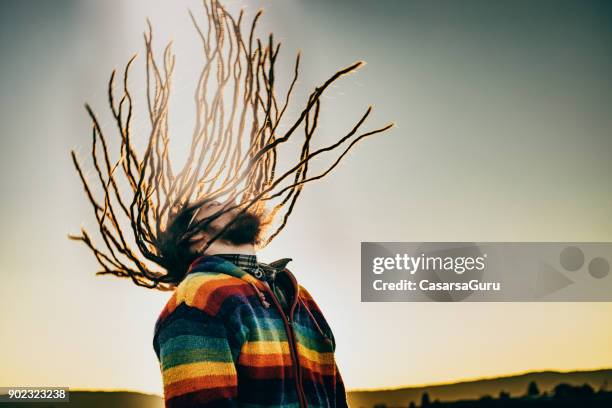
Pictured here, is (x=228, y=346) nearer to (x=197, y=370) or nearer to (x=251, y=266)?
(x=197, y=370)

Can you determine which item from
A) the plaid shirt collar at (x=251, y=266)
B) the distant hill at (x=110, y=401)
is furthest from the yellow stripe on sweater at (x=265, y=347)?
the distant hill at (x=110, y=401)

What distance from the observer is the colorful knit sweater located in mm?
721

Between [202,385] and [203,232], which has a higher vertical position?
[203,232]

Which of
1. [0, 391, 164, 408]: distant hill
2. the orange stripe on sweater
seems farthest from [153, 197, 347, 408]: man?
[0, 391, 164, 408]: distant hill

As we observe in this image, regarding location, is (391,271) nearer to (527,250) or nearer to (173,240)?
(527,250)

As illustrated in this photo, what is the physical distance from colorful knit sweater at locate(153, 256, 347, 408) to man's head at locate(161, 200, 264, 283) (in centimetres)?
8

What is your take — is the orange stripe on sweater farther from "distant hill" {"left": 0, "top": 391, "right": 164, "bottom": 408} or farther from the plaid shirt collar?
"distant hill" {"left": 0, "top": 391, "right": 164, "bottom": 408}

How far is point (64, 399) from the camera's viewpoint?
267 cm

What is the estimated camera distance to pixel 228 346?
0.74 metres

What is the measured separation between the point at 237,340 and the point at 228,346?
0.02m

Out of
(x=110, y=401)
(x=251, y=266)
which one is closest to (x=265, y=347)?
(x=251, y=266)

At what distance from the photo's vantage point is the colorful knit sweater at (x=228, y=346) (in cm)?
72

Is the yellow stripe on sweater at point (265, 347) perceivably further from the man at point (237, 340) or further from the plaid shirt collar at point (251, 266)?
the plaid shirt collar at point (251, 266)

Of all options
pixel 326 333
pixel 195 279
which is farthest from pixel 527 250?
pixel 195 279
